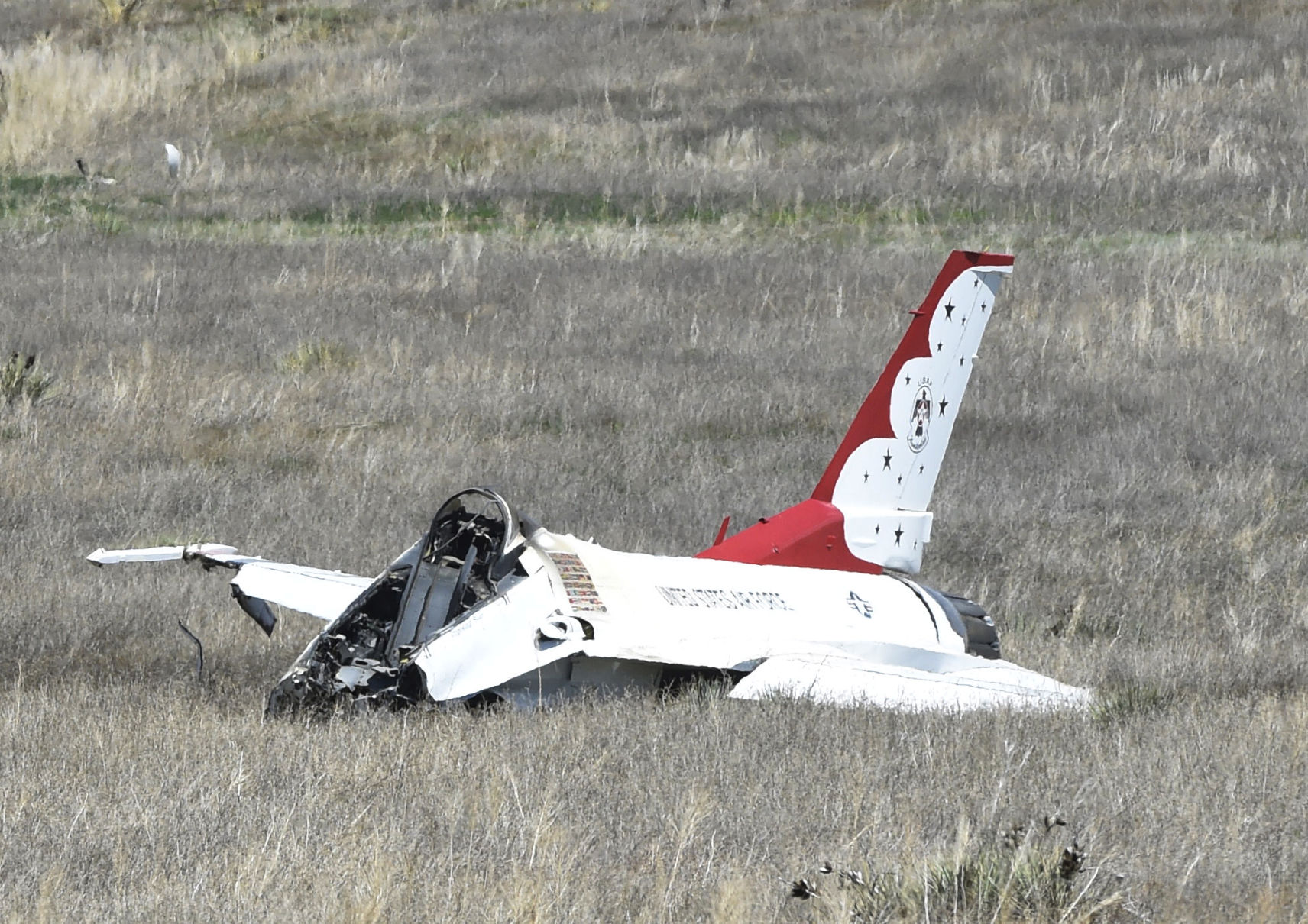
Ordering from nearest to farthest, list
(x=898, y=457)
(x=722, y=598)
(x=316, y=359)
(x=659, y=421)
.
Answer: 1. (x=722, y=598)
2. (x=898, y=457)
3. (x=659, y=421)
4. (x=316, y=359)

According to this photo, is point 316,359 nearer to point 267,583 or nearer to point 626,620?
point 267,583

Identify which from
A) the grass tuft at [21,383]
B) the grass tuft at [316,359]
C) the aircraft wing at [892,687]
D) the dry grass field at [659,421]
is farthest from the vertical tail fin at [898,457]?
the grass tuft at [316,359]

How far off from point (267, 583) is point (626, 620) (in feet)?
7.62

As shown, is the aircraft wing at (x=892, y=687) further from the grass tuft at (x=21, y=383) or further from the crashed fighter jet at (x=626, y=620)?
the grass tuft at (x=21, y=383)

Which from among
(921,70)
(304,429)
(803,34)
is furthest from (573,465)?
(803,34)

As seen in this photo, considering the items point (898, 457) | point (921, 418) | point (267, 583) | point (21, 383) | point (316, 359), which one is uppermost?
point (921, 418)

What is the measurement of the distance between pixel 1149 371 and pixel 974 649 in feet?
28.7

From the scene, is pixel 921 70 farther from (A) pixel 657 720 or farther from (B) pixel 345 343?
(A) pixel 657 720

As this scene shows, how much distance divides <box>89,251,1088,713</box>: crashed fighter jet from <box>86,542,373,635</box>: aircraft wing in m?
0.01

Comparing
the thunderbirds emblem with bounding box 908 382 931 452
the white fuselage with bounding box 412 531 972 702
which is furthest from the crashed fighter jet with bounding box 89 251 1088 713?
the thunderbirds emblem with bounding box 908 382 931 452

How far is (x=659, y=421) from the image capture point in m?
14.4

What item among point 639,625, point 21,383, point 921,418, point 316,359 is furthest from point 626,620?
point 316,359

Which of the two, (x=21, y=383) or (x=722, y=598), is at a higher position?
(x=722, y=598)

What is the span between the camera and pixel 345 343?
55.0ft
